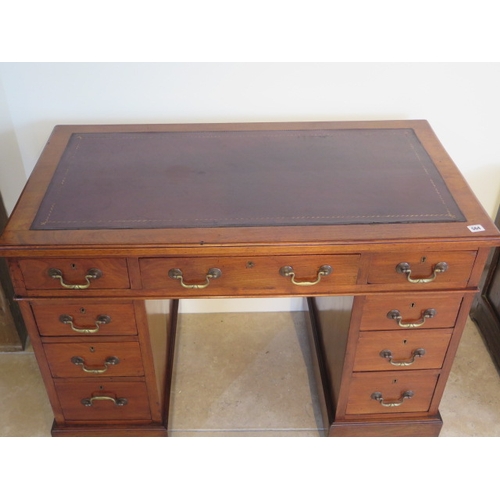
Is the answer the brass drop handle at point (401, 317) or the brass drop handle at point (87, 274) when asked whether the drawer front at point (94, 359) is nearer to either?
the brass drop handle at point (87, 274)

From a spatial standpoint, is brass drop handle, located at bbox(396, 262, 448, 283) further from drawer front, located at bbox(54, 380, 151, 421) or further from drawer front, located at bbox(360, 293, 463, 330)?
drawer front, located at bbox(54, 380, 151, 421)

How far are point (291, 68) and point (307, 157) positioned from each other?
1.13ft

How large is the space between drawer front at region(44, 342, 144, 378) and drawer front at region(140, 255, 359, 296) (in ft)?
0.91

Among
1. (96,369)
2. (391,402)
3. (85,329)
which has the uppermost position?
(85,329)

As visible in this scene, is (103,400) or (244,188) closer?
(244,188)

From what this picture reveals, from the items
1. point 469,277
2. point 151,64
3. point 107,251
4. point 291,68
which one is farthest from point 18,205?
point 469,277

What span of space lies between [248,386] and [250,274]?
29.0 inches

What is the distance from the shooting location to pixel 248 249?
143 centimetres

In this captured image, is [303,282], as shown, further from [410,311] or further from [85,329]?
[85,329]

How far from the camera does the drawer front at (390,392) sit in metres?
1.77

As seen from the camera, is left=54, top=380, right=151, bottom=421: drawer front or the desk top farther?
left=54, top=380, right=151, bottom=421: drawer front

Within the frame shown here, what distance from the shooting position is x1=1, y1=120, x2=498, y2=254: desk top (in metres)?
1.45

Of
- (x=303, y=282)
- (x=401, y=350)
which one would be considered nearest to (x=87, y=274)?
(x=303, y=282)

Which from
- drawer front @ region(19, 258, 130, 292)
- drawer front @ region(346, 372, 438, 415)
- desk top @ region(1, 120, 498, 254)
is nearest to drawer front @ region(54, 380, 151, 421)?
drawer front @ region(19, 258, 130, 292)
